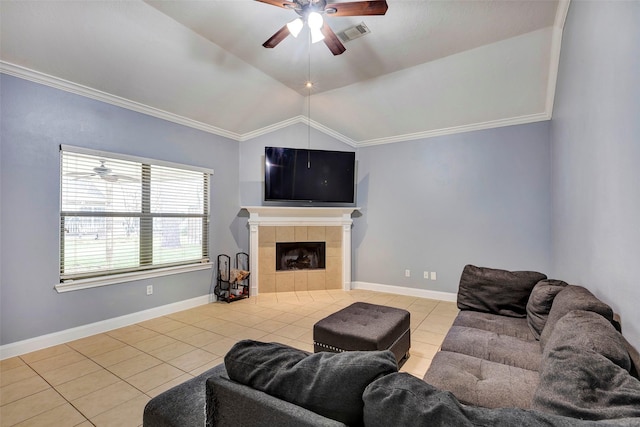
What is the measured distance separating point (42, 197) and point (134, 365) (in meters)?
1.90

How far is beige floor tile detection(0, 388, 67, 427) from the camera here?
1.89 m

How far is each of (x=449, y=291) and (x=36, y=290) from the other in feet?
16.9

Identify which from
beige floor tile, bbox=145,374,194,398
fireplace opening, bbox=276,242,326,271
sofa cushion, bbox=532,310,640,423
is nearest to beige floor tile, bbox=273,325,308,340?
beige floor tile, bbox=145,374,194,398

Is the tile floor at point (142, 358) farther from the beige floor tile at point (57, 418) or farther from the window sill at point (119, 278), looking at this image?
the window sill at point (119, 278)

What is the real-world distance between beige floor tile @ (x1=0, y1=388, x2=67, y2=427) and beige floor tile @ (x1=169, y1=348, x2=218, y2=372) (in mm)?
780

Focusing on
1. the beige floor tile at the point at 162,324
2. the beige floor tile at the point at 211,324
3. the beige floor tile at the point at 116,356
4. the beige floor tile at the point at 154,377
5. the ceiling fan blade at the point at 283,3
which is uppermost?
the ceiling fan blade at the point at 283,3

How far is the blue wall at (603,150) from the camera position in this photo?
144 centimetres

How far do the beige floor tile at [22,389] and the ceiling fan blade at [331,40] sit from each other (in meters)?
3.62

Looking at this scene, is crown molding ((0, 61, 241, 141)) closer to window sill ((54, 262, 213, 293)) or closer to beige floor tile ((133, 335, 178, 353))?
window sill ((54, 262, 213, 293))

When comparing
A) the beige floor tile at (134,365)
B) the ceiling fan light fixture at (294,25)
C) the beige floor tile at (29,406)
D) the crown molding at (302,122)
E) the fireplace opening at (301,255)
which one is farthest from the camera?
the fireplace opening at (301,255)

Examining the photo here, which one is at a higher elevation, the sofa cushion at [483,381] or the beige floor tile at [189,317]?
the sofa cushion at [483,381]

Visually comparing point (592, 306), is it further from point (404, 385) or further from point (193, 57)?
point (193, 57)

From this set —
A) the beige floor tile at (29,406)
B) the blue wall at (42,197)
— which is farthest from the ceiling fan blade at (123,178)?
the beige floor tile at (29,406)

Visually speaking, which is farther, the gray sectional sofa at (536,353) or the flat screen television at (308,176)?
the flat screen television at (308,176)
